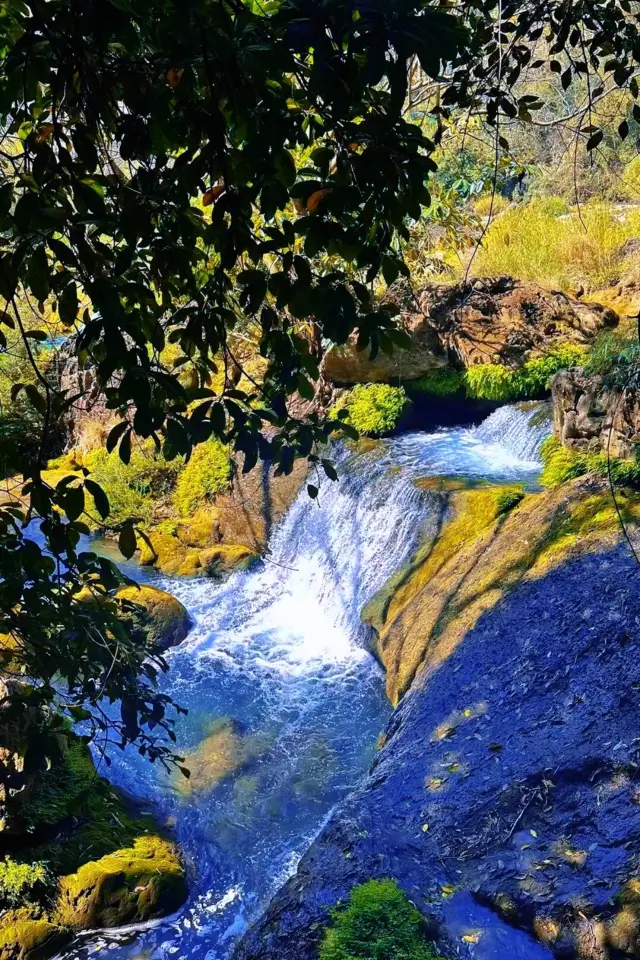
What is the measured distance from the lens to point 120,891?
4965mm

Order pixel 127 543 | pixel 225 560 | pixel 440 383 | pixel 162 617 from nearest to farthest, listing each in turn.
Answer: pixel 127 543, pixel 162 617, pixel 225 560, pixel 440 383

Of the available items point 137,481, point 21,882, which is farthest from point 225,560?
point 21,882

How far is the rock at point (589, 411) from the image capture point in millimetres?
6496

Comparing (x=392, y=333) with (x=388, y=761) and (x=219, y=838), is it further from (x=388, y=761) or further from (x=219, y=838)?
(x=219, y=838)

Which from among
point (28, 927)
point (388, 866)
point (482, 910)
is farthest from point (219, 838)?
point (482, 910)

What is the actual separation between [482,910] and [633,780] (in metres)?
1.05

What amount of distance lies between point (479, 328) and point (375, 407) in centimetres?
173

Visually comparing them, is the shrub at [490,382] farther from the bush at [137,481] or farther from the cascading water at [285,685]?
the bush at [137,481]

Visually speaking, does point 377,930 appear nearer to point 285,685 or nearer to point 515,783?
point 515,783

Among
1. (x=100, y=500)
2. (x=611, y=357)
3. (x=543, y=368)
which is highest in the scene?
(x=100, y=500)

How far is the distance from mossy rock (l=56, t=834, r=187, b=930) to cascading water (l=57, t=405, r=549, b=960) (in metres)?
A: 0.09

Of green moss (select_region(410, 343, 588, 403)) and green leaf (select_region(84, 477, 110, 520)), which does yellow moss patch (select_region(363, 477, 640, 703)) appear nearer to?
green moss (select_region(410, 343, 588, 403))

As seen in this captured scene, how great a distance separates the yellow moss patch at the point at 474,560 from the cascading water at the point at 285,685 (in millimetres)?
477

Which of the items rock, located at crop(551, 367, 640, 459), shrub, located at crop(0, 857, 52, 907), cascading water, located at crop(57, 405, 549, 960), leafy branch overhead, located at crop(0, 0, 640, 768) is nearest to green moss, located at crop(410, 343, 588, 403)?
cascading water, located at crop(57, 405, 549, 960)
